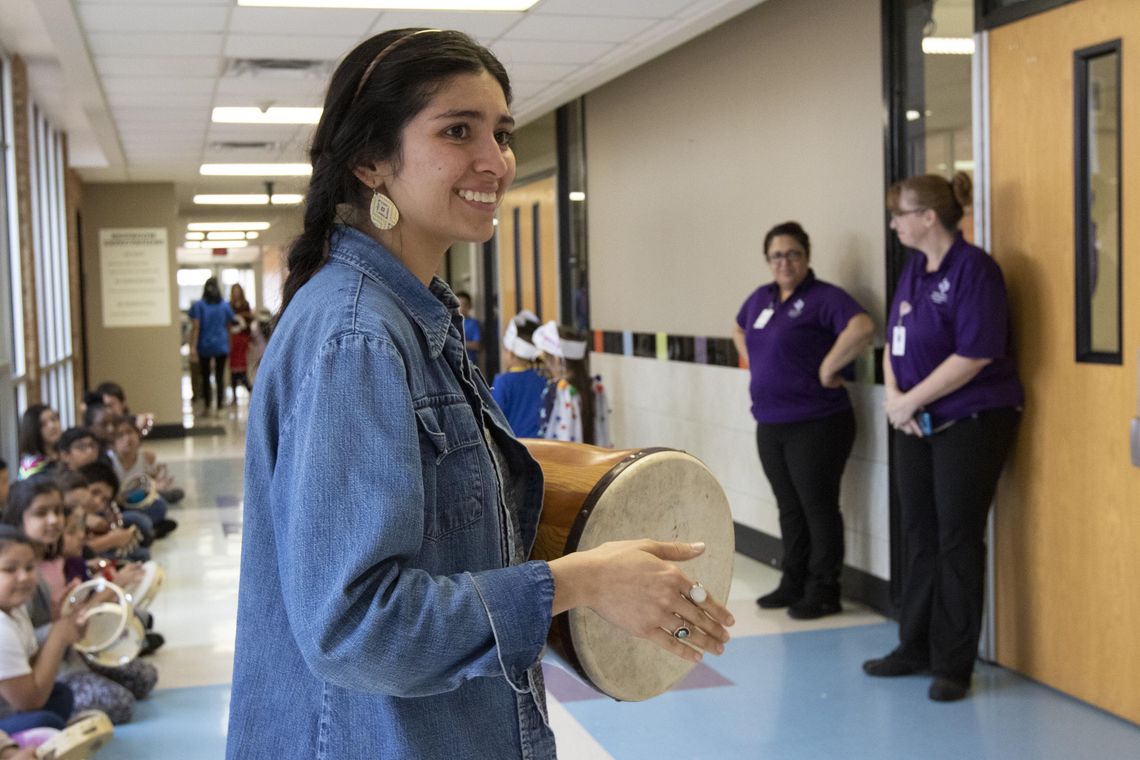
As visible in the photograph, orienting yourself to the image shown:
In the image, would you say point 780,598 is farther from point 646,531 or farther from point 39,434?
point 646,531

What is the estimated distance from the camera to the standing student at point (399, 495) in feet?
3.52

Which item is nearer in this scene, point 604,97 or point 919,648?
point 919,648

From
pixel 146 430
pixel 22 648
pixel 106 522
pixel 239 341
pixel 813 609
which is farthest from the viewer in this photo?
pixel 239 341

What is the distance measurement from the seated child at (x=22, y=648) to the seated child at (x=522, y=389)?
2577mm

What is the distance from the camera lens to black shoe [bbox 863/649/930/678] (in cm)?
449

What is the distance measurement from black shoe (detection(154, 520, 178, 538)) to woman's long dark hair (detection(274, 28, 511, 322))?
684 centimetres

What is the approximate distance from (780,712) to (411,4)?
338 centimetres

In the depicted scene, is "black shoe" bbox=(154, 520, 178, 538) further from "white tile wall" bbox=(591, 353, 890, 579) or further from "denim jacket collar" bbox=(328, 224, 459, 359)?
"denim jacket collar" bbox=(328, 224, 459, 359)

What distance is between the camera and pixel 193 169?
40.6 feet

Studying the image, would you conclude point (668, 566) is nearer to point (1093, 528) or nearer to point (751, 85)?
point (1093, 528)

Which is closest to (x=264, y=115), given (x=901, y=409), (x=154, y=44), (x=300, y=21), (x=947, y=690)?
(x=154, y=44)

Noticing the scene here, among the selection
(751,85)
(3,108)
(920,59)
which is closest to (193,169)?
(3,108)

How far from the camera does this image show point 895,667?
4.50 m

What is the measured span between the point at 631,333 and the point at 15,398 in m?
3.67
